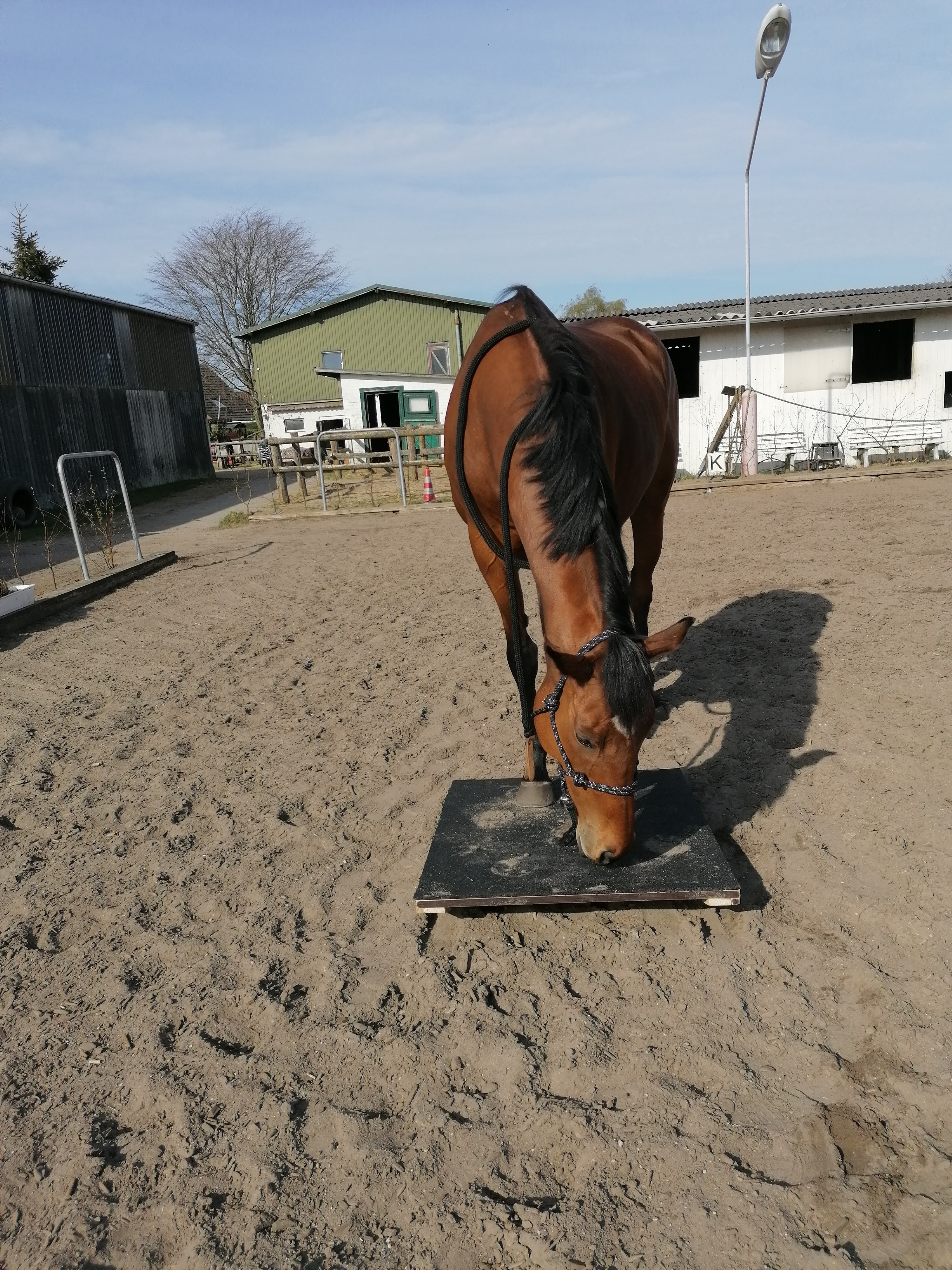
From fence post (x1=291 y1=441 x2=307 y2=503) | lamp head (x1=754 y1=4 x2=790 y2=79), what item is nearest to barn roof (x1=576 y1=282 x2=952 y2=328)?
lamp head (x1=754 y1=4 x2=790 y2=79)

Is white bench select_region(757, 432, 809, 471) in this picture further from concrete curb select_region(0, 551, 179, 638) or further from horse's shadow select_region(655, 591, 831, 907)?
concrete curb select_region(0, 551, 179, 638)

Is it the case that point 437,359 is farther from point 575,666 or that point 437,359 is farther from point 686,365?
point 575,666

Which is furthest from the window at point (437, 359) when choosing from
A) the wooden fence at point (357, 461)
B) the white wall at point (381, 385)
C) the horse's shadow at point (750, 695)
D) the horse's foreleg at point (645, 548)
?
the horse's foreleg at point (645, 548)

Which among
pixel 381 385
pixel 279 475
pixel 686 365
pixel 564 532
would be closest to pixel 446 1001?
Answer: pixel 564 532

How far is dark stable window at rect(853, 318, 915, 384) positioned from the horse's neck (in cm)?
1735

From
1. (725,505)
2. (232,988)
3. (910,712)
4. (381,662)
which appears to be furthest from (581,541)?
(725,505)

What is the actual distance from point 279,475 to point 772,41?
Result: 34.7 feet

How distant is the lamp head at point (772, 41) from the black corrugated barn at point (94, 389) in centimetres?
1442

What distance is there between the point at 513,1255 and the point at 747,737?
8.15 feet

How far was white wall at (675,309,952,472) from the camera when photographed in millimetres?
15438

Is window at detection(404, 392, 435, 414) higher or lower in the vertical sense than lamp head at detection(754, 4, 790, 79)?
lower

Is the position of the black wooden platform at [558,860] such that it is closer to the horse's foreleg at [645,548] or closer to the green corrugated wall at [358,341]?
the horse's foreleg at [645,548]

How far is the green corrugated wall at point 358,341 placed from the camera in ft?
85.2

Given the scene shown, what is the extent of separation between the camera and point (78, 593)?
713 cm
